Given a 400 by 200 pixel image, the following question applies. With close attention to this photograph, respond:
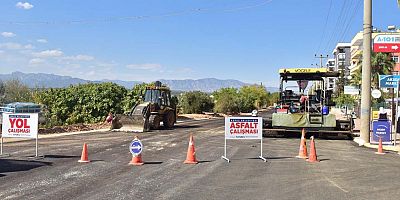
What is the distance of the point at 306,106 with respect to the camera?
21.3 meters

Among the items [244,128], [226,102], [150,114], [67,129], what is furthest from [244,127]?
[226,102]

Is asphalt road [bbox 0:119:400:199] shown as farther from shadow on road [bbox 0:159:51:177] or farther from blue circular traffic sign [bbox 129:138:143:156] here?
blue circular traffic sign [bbox 129:138:143:156]

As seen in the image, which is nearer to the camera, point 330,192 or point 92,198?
point 92,198

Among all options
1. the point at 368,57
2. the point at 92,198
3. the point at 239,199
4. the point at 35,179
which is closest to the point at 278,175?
the point at 239,199

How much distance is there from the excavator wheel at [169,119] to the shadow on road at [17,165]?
1611 centimetres

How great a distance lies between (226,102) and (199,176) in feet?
173

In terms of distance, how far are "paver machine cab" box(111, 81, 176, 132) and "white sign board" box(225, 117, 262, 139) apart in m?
12.3

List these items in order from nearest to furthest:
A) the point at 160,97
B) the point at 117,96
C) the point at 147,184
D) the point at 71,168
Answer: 1. the point at 147,184
2. the point at 71,168
3. the point at 160,97
4. the point at 117,96

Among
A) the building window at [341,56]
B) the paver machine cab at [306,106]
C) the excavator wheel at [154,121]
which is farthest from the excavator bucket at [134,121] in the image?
the building window at [341,56]

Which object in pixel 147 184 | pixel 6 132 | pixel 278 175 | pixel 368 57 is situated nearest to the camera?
pixel 147 184

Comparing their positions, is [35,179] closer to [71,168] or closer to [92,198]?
[71,168]

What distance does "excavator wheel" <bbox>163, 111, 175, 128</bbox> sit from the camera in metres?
28.6

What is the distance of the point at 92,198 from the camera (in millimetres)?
8109

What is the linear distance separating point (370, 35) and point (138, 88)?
22.0m
